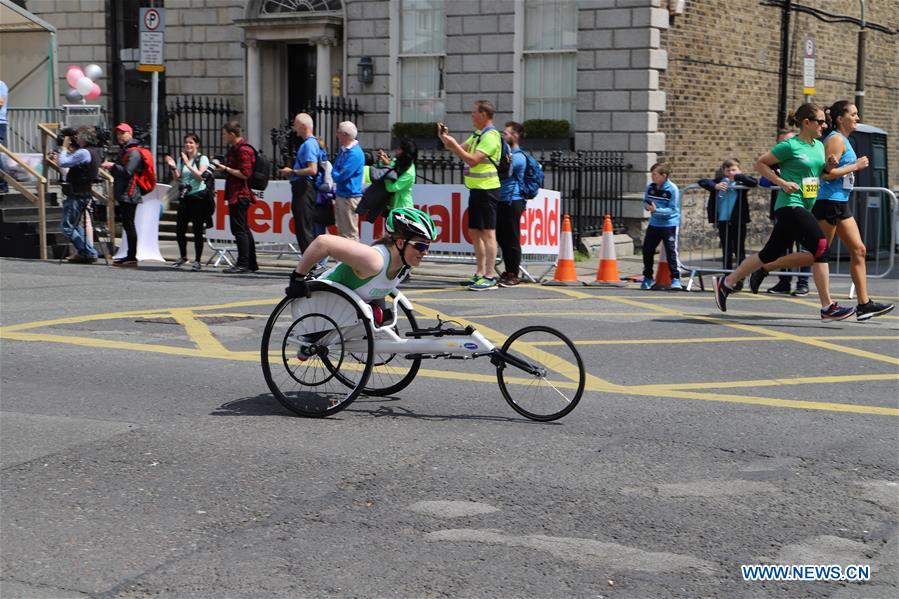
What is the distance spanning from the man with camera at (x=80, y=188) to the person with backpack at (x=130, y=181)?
1.10ft

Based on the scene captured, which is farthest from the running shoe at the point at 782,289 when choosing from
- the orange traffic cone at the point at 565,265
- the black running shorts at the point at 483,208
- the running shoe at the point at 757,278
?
the black running shorts at the point at 483,208

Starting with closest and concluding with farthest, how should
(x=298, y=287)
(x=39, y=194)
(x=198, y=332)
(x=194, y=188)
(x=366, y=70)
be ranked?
(x=298, y=287)
(x=198, y=332)
(x=194, y=188)
(x=39, y=194)
(x=366, y=70)

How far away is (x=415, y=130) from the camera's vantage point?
2212 centimetres

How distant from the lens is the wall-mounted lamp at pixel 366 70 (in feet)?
72.9

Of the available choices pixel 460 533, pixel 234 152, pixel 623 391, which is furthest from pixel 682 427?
pixel 234 152

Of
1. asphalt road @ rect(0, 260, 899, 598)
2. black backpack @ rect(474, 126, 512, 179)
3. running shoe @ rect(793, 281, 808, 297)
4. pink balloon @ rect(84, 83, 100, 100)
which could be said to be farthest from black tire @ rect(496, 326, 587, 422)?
pink balloon @ rect(84, 83, 100, 100)

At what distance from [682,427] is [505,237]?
25.4 feet

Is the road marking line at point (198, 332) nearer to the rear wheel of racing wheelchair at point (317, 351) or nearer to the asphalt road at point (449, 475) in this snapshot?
the asphalt road at point (449, 475)

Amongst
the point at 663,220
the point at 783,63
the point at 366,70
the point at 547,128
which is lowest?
the point at 663,220

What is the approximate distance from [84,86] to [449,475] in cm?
1976

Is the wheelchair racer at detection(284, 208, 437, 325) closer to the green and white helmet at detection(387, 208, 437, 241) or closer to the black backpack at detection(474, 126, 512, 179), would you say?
the green and white helmet at detection(387, 208, 437, 241)

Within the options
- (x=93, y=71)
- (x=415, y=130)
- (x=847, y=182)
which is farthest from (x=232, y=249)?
(x=93, y=71)

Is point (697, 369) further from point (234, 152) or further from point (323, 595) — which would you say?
point (234, 152)

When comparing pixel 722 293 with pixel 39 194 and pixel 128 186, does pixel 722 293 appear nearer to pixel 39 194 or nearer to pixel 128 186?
pixel 128 186
